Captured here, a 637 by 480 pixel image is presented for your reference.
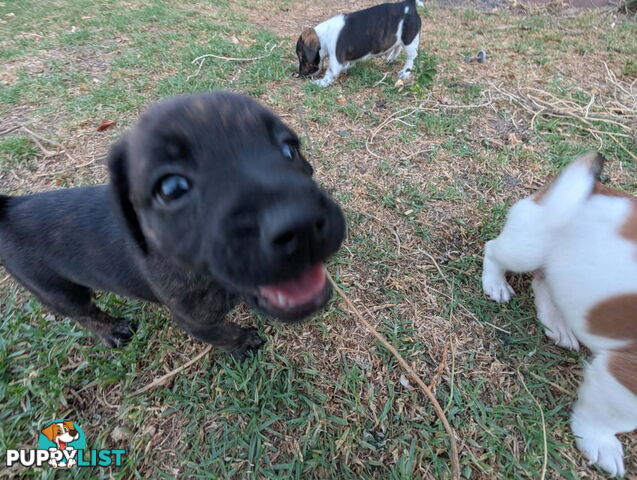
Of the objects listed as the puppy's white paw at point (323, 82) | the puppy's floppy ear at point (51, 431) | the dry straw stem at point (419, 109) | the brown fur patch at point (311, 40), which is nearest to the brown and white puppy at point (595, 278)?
the dry straw stem at point (419, 109)

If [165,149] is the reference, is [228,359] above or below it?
below

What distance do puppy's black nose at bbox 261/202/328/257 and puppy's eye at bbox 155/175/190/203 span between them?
453 mm

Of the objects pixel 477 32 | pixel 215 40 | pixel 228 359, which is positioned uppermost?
pixel 477 32

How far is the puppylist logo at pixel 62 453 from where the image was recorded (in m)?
1.99

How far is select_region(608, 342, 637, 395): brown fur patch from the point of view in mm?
1794

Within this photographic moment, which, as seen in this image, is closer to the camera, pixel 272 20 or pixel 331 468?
pixel 331 468

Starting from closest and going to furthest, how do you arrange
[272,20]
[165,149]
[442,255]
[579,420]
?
[165,149], [579,420], [442,255], [272,20]

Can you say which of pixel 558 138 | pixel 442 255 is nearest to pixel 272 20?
pixel 558 138

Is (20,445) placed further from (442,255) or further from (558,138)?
(558,138)

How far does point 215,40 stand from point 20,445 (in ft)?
22.0

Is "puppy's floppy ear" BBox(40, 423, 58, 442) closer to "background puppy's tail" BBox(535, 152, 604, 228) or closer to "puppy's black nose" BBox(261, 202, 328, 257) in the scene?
"puppy's black nose" BBox(261, 202, 328, 257)

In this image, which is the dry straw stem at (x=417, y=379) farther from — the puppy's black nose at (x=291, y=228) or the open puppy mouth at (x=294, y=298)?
the puppy's black nose at (x=291, y=228)

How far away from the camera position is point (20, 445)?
206cm

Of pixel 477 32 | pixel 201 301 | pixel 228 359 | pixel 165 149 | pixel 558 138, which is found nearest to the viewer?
pixel 165 149
